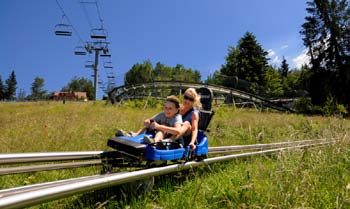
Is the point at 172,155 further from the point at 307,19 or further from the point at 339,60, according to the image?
the point at 307,19

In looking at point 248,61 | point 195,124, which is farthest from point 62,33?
point 248,61

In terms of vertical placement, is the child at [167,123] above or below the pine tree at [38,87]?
below

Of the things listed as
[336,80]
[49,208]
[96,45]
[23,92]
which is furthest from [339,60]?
[23,92]

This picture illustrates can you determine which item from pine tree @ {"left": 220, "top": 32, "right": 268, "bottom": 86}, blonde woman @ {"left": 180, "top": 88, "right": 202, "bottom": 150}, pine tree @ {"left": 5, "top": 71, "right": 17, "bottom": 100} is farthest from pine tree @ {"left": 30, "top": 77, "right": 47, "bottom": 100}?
blonde woman @ {"left": 180, "top": 88, "right": 202, "bottom": 150}

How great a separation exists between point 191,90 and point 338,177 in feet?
6.84

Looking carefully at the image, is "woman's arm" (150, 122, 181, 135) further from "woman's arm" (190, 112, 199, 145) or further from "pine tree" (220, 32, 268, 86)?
"pine tree" (220, 32, 268, 86)

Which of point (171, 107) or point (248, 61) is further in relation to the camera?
point (248, 61)

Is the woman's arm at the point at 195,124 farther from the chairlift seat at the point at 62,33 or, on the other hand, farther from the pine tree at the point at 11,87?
the pine tree at the point at 11,87

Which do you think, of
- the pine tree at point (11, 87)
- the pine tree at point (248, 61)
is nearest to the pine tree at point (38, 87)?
the pine tree at point (11, 87)

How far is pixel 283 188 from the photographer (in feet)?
7.09

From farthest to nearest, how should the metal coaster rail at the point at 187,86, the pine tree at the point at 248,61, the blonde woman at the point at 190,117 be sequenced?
1. the pine tree at the point at 248,61
2. the metal coaster rail at the point at 187,86
3. the blonde woman at the point at 190,117

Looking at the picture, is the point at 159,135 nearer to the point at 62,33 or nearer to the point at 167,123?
the point at 167,123

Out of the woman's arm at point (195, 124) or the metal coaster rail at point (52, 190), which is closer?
the metal coaster rail at point (52, 190)

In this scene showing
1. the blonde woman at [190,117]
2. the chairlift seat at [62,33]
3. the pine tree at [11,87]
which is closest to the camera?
the blonde woman at [190,117]
